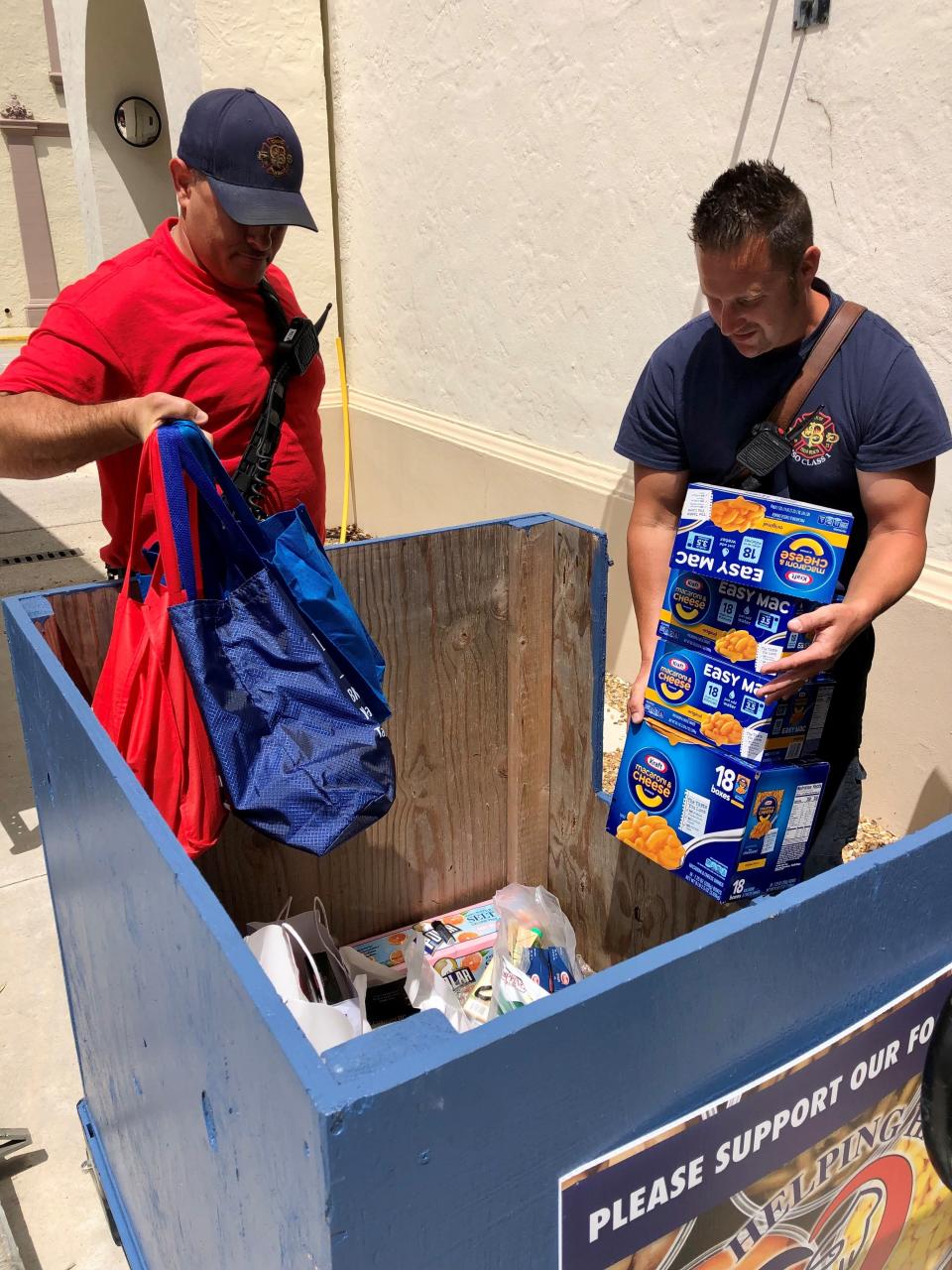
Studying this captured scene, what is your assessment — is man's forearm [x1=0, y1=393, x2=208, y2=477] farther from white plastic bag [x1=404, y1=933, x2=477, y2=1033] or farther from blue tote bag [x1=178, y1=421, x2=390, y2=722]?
white plastic bag [x1=404, y1=933, x2=477, y2=1033]

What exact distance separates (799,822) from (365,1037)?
134cm

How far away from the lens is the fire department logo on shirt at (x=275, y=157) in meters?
1.97

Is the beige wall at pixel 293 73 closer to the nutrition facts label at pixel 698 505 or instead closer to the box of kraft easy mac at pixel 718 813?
the nutrition facts label at pixel 698 505

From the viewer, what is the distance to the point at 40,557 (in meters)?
6.53

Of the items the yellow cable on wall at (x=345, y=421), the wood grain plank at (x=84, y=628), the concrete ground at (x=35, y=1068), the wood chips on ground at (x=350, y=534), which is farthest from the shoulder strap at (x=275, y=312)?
the wood chips on ground at (x=350, y=534)

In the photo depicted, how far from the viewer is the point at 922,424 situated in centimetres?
180

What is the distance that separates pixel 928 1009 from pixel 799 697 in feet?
2.42

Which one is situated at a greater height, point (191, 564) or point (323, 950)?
point (191, 564)

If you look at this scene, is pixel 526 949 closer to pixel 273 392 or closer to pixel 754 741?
pixel 754 741

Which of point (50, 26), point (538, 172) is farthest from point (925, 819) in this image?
point (50, 26)

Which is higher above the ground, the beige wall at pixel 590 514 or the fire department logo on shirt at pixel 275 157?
the fire department logo on shirt at pixel 275 157

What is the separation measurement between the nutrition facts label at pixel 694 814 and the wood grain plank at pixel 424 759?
77cm

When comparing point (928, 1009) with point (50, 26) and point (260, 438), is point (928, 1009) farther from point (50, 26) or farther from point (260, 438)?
point (50, 26)

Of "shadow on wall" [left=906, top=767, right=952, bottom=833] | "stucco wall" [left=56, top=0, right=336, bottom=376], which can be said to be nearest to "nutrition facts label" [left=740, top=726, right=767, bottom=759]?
"shadow on wall" [left=906, top=767, right=952, bottom=833]
